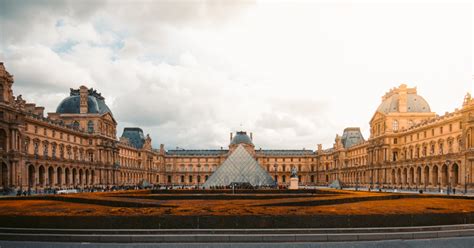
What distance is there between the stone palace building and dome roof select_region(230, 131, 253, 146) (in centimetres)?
2198

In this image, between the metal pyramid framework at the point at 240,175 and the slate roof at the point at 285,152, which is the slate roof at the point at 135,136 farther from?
the metal pyramid framework at the point at 240,175

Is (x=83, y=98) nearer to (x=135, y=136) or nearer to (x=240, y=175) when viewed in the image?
(x=240, y=175)

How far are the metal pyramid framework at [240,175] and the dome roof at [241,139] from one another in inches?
2534

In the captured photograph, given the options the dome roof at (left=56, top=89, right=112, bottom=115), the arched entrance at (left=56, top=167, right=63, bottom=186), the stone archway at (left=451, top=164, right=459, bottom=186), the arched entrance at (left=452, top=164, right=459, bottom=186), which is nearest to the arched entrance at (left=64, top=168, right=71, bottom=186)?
the arched entrance at (left=56, top=167, right=63, bottom=186)

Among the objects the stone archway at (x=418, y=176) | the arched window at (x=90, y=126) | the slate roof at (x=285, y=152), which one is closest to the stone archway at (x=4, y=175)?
the arched window at (x=90, y=126)

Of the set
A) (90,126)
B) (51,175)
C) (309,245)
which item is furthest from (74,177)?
(309,245)

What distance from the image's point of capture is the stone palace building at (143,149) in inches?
1987

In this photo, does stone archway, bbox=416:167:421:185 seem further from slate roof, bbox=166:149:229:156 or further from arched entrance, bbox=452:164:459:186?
slate roof, bbox=166:149:229:156

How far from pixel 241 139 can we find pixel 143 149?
34.3m

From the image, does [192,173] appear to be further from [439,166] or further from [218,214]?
[218,214]

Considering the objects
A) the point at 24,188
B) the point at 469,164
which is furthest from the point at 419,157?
the point at 24,188

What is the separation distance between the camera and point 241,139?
12775cm

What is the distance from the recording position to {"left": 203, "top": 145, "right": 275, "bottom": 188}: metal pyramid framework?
57719 millimetres

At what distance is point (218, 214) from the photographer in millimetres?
15477
